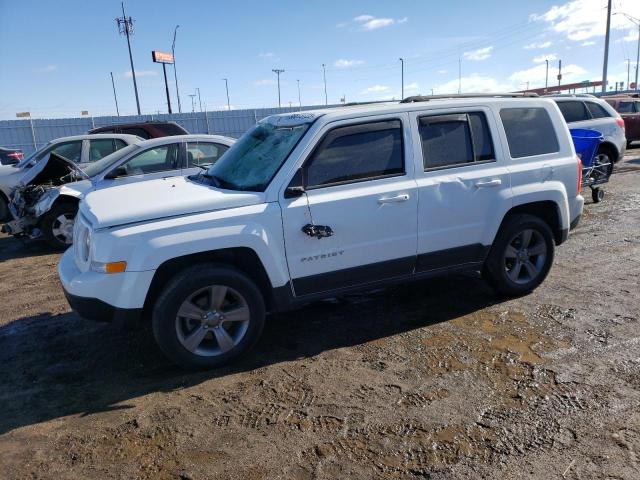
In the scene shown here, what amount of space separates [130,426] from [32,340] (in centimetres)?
200

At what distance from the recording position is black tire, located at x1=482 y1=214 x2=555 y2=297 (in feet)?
16.4

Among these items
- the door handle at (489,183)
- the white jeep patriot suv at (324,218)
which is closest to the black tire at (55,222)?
the white jeep patriot suv at (324,218)

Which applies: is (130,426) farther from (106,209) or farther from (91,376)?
(106,209)

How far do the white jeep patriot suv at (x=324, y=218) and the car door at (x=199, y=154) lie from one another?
3.60 metres

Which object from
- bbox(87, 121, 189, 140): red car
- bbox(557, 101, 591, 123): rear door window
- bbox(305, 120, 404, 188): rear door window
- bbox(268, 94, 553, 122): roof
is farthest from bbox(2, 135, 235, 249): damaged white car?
bbox(557, 101, 591, 123): rear door window

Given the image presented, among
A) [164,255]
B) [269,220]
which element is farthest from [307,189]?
[164,255]

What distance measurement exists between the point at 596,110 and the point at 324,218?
32.5ft

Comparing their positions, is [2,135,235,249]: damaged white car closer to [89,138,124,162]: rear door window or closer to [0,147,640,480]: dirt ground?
[89,138,124,162]: rear door window

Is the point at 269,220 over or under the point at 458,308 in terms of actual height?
over

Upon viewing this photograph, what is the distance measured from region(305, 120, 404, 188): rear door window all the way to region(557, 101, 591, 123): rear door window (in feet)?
27.7

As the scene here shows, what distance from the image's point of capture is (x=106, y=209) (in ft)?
13.0

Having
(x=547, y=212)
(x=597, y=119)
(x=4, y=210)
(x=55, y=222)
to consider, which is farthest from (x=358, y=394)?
(x=597, y=119)

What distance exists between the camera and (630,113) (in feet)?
60.9

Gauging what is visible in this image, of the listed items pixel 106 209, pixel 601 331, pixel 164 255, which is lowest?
pixel 601 331
